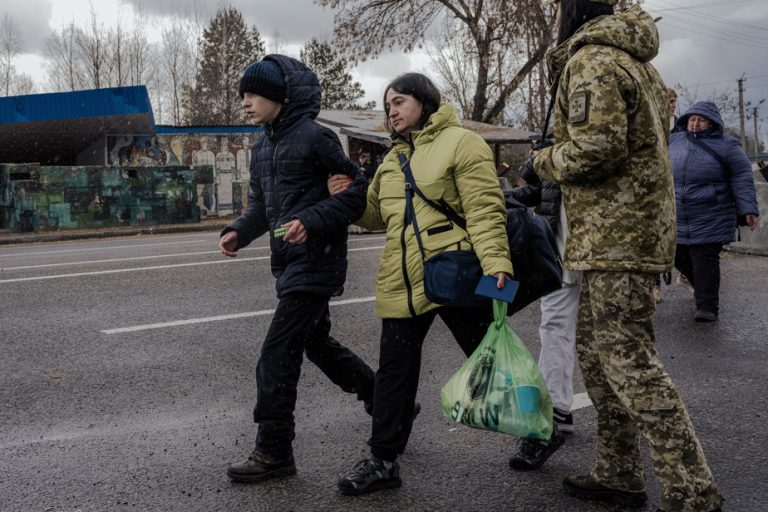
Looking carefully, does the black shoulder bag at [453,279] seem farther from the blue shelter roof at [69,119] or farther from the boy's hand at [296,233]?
the blue shelter roof at [69,119]

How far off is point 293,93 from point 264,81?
0.15 metres

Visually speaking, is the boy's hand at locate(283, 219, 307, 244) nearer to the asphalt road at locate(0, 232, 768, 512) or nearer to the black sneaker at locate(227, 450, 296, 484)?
the black sneaker at locate(227, 450, 296, 484)

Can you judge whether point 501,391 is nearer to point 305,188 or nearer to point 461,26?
point 305,188

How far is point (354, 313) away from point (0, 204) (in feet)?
48.7

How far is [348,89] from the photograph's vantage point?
6288cm

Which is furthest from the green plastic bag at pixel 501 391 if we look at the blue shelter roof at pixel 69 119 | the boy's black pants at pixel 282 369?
the blue shelter roof at pixel 69 119

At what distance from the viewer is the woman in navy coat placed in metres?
6.64

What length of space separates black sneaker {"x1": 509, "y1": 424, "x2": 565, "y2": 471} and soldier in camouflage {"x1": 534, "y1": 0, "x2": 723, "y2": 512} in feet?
2.22

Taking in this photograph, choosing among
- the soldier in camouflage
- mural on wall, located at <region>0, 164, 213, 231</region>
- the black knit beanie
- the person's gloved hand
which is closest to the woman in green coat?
the person's gloved hand

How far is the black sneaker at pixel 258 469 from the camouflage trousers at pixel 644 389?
1.45 metres

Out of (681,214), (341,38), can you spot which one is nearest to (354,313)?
(681,214)

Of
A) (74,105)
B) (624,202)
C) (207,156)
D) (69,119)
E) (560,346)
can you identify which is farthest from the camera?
(207,156)

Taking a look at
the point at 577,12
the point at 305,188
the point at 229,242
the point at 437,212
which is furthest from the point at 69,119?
the point at 577,12

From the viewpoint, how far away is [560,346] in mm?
3900
